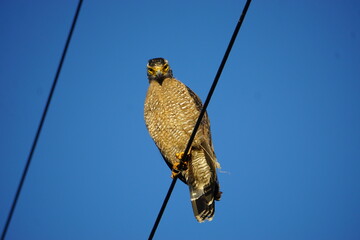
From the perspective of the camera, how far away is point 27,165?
15.2ft

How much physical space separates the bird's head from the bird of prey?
392 millimetres

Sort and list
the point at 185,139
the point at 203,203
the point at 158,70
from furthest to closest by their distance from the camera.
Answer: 1. the point at 158,70
2. the point at 185,139
3. the point at 203,203

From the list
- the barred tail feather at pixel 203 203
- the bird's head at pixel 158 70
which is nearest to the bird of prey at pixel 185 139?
the barred tail feather at pixel 203 203

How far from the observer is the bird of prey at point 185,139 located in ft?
20.5

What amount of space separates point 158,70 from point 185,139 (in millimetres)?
1440

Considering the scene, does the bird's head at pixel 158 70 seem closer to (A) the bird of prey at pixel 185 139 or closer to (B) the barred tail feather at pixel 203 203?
(A) the bird of prey at pixel 185 139

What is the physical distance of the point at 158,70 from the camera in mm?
7289

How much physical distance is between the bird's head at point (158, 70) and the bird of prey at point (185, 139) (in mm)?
392

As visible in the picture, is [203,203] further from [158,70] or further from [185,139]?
[158,70]

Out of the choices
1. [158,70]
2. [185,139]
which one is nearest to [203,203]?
[185,139]

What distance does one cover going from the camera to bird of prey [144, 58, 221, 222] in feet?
20.5

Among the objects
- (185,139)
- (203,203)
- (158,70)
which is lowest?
(203,203)

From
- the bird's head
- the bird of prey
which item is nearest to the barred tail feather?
the bird of prey

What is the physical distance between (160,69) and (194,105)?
112cm
